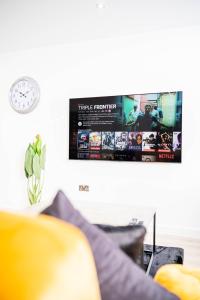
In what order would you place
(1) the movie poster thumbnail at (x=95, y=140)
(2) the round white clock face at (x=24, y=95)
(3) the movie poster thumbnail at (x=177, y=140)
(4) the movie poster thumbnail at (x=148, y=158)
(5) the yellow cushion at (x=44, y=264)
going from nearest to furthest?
(5) the yellow cushion at (x=44, y=264), (3) the movie poster thumbnail at (x=177, y=140), (4) the movie poster thumbnail at (x=148, y=158), (1) the movie poster thumbnail at (x=95, y=140), (2) the round white clock face at (x=24, y=95)

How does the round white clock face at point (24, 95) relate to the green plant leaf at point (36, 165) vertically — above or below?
above

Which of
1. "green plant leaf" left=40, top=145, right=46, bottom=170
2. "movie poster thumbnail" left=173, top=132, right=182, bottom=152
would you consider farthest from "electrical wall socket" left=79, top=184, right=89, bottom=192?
"movie poster thumbnail" left=173, top=132, right=182, bottom=152

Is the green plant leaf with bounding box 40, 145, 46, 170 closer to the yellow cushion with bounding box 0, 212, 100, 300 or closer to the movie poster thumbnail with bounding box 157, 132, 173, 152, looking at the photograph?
the movie poster thumbnail with bounding box 157, 132, 173, 152

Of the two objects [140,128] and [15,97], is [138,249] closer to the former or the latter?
[140,128]

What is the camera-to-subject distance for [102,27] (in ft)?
10.2

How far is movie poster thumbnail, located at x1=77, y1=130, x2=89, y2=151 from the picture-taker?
11.3 ft

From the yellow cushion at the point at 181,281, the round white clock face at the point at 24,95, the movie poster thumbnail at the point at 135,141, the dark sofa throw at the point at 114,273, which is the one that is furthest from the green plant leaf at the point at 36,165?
the dark sofa throw at the point at 114,273

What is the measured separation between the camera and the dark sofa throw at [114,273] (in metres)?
0.69

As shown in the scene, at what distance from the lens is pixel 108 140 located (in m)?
3.35

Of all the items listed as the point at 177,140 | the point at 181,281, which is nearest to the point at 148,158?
the point at 177,140

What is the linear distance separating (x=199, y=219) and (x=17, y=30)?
10.6ft

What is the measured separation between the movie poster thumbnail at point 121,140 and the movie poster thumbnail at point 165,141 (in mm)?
418

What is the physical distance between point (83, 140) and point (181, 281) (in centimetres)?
254

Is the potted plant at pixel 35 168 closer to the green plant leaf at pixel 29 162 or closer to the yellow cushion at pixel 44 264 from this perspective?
the green plant leaf at pixel 29 162
